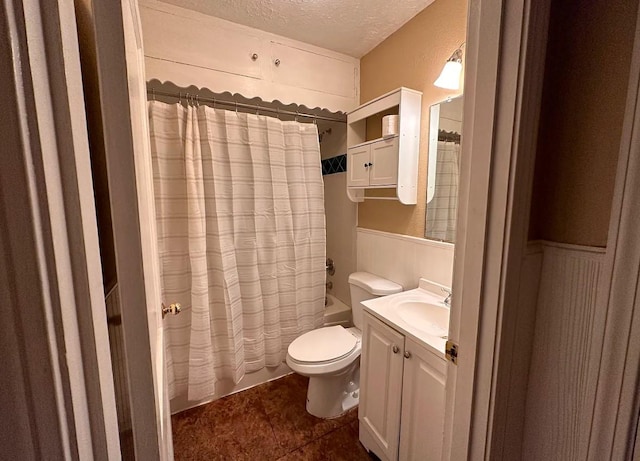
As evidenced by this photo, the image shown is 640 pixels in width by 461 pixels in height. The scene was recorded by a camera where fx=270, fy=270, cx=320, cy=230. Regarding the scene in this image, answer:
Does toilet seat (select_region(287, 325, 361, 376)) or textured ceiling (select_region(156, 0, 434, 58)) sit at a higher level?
textured ceiling (select_region(156, 0, 434, 58))

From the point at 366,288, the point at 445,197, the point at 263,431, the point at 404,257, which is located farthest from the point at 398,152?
the point at 263,431

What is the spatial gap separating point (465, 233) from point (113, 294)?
776 millimetres

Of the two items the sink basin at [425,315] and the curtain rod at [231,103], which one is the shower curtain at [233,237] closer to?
the curtain rod at [231,103]

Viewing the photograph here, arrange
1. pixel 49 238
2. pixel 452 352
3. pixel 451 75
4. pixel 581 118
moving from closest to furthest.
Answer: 1. pixel 49 238
2. pixel 581 118
3. pixel 452 352
4. pixel 451 75

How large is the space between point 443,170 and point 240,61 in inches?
57.3

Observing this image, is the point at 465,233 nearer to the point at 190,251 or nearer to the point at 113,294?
the point at 113,294

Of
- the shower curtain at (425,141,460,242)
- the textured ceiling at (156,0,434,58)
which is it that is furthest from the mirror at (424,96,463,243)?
the textured ceiling at (156,0,434,58)

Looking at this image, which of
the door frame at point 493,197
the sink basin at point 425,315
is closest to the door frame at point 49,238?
the door frame at point 493,197

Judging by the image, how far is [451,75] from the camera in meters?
1.33

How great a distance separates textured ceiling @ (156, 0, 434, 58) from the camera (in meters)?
1.53

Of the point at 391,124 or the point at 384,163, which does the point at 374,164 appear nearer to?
the point at 384,163

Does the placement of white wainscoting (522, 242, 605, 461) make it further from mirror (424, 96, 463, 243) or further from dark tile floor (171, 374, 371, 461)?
dark tile floor (171, 374, 371, 461)

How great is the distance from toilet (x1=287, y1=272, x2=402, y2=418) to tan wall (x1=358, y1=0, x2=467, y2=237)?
1.47 ft

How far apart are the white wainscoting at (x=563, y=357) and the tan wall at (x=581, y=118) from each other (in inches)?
2.2
